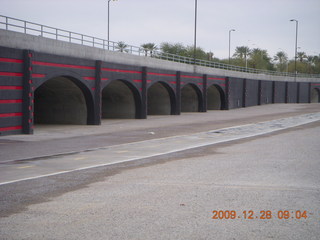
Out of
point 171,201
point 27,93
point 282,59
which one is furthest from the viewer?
point 282,59

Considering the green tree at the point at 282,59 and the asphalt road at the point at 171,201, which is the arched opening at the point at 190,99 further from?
the green tree at the point at 282,59

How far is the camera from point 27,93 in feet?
71.2

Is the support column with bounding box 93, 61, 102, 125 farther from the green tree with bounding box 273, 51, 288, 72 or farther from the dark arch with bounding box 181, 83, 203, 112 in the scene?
the green tree with bounding box 273, 51, 288, 72

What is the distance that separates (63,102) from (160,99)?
13.9 metres

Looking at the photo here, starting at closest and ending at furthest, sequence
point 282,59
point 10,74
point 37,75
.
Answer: point 10,74, point 37,75, point 282,59

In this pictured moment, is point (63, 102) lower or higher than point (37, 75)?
lower

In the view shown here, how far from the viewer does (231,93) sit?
51.6 m

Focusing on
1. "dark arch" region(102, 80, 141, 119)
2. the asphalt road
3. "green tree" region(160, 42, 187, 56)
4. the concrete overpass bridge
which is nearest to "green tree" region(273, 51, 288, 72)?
"green tree" region(160, 42, 187, 56)

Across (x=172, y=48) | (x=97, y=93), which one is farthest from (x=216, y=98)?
(x=172, y=48)

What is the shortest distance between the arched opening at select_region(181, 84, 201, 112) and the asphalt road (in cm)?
3365

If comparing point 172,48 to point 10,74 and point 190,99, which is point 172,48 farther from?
point 10,74

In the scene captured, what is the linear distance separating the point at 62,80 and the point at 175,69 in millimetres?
15880

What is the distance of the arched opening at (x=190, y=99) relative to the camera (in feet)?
151

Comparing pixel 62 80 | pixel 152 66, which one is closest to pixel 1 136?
pixel 62 80
